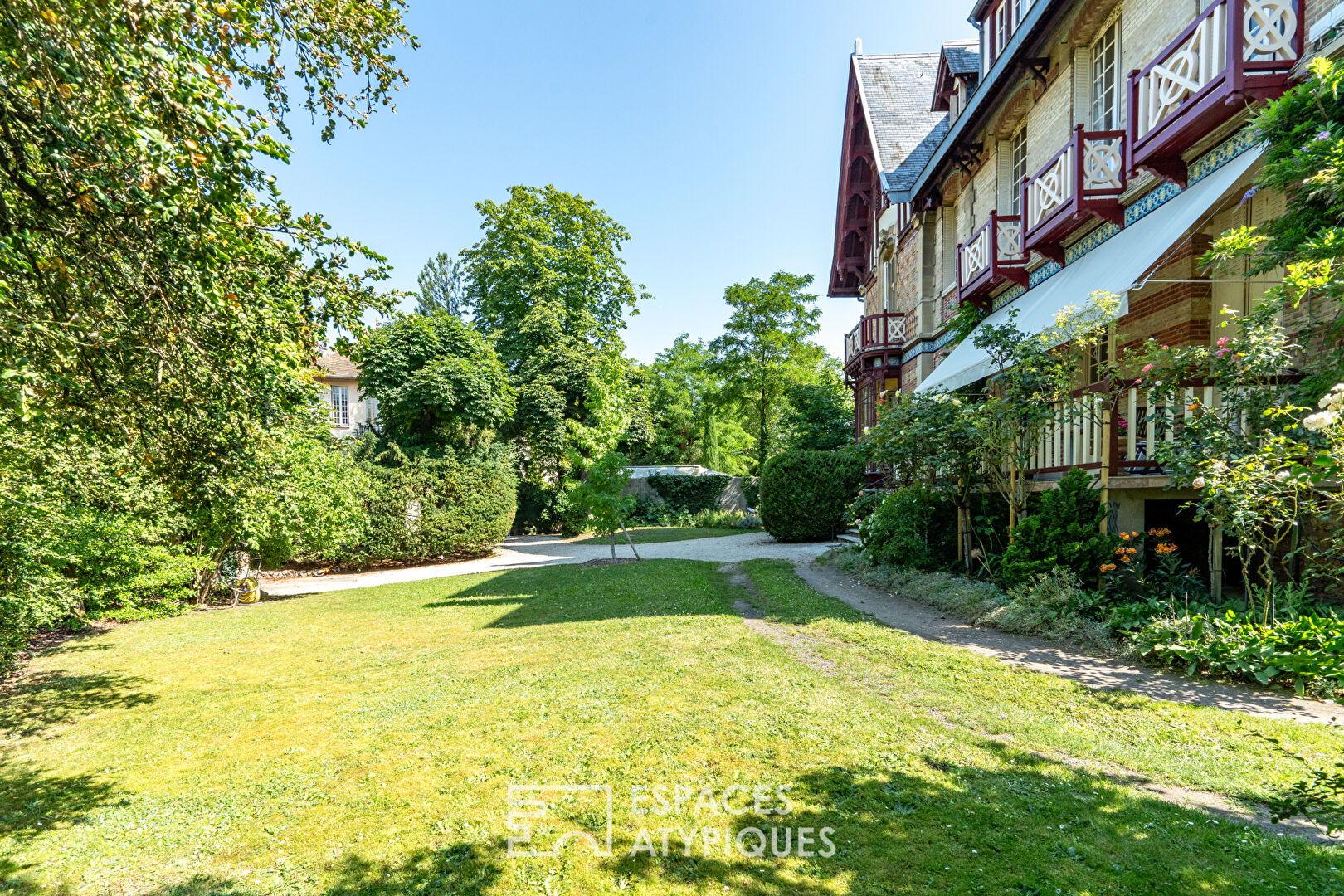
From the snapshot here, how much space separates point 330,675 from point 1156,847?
7483 mm

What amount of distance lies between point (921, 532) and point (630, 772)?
8705mm

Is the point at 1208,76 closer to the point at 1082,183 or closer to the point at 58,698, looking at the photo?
the point at 1082,183

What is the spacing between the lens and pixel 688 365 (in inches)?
1893

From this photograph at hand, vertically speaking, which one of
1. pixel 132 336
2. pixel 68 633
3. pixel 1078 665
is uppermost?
pixel 132 336

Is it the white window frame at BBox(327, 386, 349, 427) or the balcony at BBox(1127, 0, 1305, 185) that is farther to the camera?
the white window frame at BBox(327, 386, 349, 427)

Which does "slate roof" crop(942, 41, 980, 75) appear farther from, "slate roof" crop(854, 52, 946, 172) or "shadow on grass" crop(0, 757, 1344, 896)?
"shadow on grass" crop(0, 757, 1344, 896)

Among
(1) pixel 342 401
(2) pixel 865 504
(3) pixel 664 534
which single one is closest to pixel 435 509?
(3) pixel 664 534

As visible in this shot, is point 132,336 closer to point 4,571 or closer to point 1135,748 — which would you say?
point 4,571

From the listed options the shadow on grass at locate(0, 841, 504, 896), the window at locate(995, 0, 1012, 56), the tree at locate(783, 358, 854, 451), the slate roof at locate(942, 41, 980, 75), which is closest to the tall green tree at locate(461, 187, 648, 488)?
the tree at locate(783, 358, 854, 451)

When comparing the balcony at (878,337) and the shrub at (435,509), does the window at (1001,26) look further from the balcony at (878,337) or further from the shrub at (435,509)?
the shrub at (435,509)

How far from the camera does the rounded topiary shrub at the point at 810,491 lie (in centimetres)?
1836

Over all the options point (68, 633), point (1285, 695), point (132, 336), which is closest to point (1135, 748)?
point (1285, 695)

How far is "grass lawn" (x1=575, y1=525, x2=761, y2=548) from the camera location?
22791 millimetres

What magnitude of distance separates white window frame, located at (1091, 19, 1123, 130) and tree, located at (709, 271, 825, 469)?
1994cm
